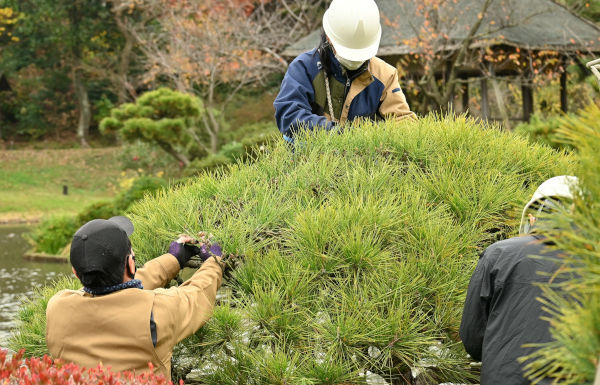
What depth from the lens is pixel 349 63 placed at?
4.14 meters

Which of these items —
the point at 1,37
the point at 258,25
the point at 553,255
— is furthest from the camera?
the point at 1,37

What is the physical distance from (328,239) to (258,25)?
17.2 meters

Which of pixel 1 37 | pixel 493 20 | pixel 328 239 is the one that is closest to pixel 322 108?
pixel 328 239

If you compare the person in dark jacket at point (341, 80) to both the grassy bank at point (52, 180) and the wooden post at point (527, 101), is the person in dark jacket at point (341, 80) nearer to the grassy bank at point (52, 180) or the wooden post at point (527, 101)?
Result: the wooden post at point (527, 101)

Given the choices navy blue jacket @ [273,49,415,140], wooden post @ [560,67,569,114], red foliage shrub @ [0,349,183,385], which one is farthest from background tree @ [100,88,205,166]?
red foliage shrub @ [0,349,183,385]

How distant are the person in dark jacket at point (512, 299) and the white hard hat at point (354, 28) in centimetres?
173

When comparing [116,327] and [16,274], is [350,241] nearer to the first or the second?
[116,327]

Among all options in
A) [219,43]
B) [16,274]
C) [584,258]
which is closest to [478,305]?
[584,258]

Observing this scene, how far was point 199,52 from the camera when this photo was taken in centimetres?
1958

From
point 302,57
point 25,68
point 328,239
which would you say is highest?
point 302,57

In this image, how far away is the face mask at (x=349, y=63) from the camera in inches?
162

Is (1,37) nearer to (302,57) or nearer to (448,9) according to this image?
(448,9)

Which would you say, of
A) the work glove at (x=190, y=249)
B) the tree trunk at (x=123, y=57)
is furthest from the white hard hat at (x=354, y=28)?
the tree trunk at (x=123, y=57)

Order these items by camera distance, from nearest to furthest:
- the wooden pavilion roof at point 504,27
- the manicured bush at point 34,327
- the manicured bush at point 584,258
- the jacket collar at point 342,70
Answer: the manicured bush at point 584,258, the manicured bush at point 34,327, the jacket collar at point 342,70, the wooden pavilion roof at point 504,27
